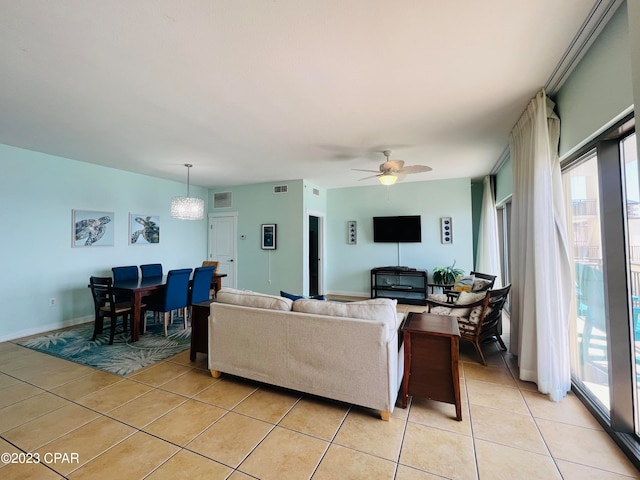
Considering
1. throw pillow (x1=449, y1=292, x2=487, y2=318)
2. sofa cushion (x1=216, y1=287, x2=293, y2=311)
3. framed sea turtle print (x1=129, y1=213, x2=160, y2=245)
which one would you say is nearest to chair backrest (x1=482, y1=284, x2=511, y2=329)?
throw pillow (x1=449, y1=292, x2=487, y2=318)

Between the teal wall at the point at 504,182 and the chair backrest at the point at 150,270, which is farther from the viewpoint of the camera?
the chair backrest at the point at 150,270

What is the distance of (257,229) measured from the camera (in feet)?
20.6

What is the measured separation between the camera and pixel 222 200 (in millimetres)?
6734

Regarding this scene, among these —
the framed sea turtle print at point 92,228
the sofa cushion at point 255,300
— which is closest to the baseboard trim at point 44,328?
the framed sea turtle print at point 92,228

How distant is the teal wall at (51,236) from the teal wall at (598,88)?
6.39m

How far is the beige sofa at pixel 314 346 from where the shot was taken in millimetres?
2055

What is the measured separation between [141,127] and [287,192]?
123 inches

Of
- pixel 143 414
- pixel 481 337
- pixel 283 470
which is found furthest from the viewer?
pixel 481 337

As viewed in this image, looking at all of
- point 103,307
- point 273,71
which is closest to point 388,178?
point 273,71

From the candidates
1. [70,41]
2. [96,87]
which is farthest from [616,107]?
[96,87]

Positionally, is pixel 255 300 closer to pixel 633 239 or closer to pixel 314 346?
pixel 314 346

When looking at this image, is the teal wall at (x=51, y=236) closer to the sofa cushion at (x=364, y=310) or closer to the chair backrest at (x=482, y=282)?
the sofa cushion at (x=364, y=310)

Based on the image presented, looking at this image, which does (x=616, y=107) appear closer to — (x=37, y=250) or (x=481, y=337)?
(x=481, y=337)

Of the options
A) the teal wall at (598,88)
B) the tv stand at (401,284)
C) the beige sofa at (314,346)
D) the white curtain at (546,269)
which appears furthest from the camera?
the tv stand at (401,284)
